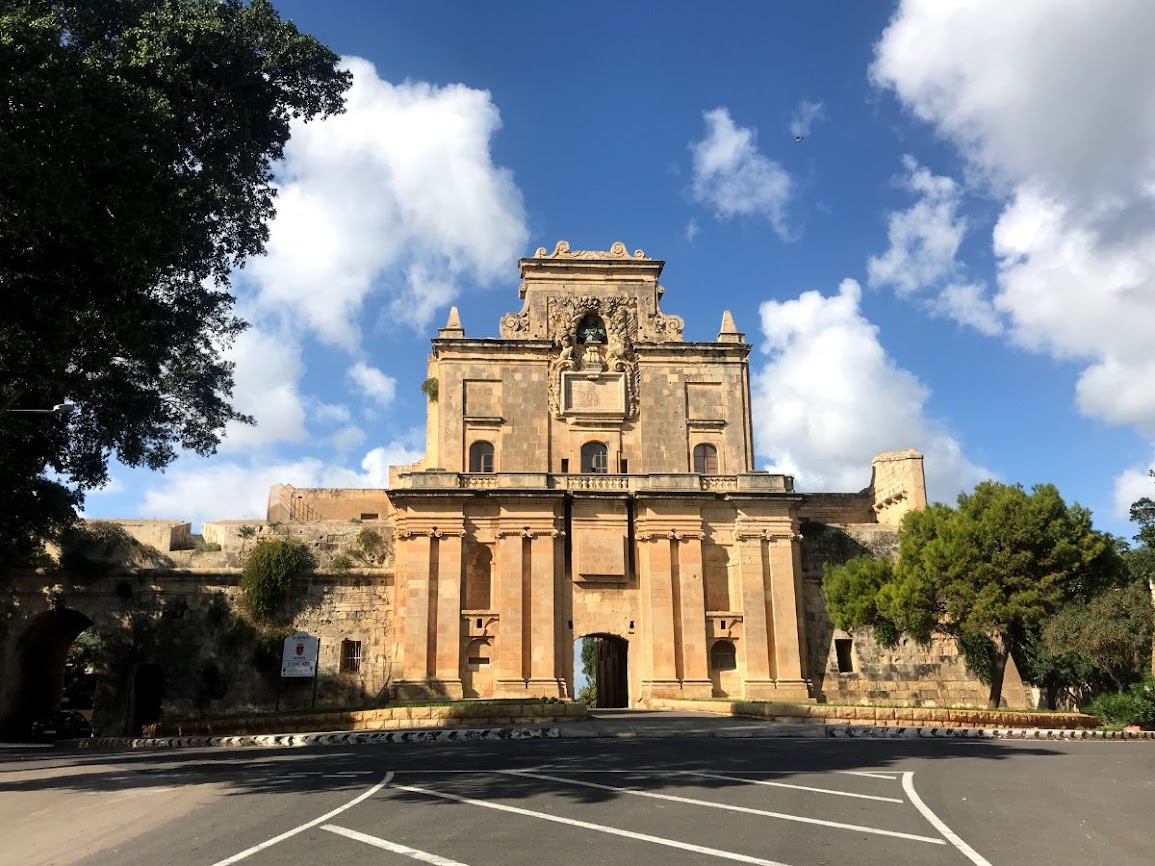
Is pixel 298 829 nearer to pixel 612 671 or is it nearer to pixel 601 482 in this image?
pixel 601 482

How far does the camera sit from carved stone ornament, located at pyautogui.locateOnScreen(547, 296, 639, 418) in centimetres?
3769

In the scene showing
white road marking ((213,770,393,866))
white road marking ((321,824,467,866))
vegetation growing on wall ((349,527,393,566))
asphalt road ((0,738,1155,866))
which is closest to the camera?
white road marking ((321,824,467,866))

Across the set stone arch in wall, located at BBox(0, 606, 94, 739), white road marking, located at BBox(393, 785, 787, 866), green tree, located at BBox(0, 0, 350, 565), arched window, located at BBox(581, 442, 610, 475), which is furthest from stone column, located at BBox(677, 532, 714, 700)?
white road marking, located at BBox(393, 785, 787, 866)

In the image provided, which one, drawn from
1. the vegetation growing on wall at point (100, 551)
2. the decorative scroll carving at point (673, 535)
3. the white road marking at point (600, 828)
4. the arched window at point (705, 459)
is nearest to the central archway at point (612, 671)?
the decorative scroll carving at point (673, 535)

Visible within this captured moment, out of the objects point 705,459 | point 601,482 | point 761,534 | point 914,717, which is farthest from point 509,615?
point 914,717

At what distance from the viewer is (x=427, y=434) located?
132ft

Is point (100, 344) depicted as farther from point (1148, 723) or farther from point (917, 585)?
point (1148, 723)

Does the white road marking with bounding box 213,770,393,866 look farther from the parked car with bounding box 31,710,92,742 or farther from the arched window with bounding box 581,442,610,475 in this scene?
the parked car with bounding box 31,710,92,742

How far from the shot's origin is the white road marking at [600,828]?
8.42 meters

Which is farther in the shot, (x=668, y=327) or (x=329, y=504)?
(x=329, y=504)

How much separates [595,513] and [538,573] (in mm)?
3111

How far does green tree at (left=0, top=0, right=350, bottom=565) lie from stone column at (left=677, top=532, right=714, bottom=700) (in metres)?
17.3

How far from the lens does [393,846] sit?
29.2 ft

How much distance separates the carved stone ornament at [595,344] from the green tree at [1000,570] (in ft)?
40.6
